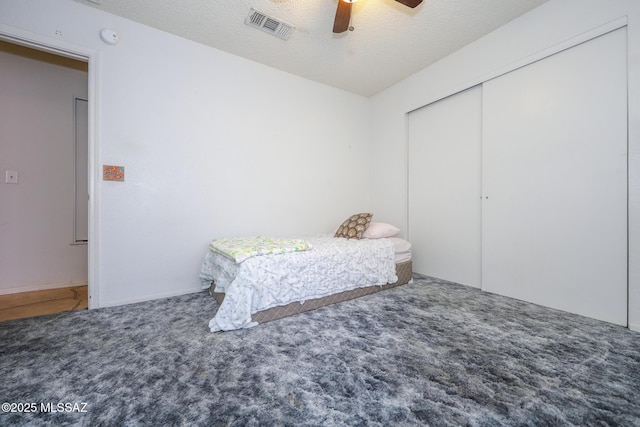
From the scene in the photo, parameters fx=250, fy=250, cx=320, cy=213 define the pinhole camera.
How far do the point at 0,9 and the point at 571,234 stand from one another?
5.00 m

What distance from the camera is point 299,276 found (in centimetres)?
219

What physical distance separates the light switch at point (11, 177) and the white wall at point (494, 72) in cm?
442

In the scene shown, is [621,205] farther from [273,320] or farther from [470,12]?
[273,320]

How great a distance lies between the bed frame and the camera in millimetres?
2041

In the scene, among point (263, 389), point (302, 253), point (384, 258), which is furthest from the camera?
point (384, 258)

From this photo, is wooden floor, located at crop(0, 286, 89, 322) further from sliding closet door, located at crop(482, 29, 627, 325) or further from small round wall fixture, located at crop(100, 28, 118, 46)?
sliding closet door, located at crop(482, 29, 627, 325)

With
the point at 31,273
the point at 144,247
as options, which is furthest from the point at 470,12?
the point at 31,273

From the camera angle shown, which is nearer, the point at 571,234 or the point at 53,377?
the point at 53,377

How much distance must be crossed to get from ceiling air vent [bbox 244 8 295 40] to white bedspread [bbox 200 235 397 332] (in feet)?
7.30

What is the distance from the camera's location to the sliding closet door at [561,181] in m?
1.95

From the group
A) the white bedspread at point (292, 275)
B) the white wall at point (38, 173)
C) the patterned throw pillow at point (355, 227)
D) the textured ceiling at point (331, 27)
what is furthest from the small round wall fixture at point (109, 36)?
the patterned throw pillow at point (355, 227)

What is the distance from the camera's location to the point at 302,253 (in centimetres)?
225

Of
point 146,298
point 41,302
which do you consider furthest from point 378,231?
point 41,302

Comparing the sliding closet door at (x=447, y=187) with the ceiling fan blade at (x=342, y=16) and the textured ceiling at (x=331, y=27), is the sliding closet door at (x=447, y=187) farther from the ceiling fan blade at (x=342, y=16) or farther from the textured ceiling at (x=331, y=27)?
the ceiling fan blade at (x=342, y=16)
